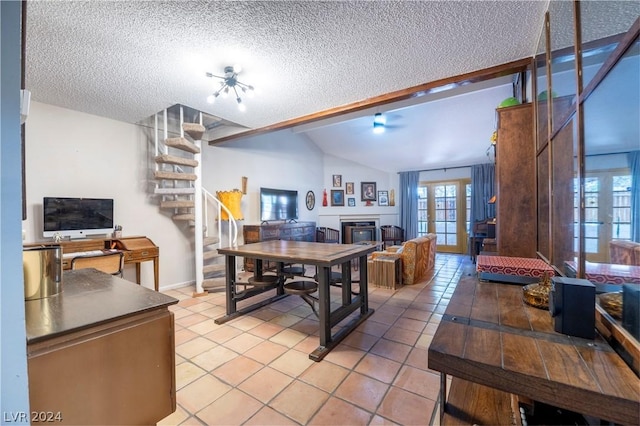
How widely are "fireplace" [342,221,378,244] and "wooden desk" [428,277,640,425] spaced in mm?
6019

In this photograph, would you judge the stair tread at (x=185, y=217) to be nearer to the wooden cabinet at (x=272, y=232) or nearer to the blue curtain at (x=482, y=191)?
the wooden cabinet at (x=272, y=232)

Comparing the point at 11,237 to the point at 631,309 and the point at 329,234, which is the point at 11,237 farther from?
the point at 329,234

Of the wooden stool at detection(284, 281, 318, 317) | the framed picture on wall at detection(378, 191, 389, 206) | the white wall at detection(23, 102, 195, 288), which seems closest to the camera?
the wooden stool at detection(284, 281, 318, 317)

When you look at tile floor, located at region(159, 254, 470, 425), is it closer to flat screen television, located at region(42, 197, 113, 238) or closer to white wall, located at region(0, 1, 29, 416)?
white wall, located at region(0, 1, 29, 416)

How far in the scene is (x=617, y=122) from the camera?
0.87 meters

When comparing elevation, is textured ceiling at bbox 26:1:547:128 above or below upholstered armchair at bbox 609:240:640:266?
above

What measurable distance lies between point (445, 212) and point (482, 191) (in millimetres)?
1056

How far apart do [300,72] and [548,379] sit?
2.50 meters

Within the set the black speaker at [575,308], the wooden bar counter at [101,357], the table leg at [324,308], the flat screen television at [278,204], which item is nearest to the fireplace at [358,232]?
the flat screen television at [278,204]

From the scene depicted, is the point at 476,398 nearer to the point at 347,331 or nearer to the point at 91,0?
the point at 347,331

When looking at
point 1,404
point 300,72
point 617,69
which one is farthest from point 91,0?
point 617,69

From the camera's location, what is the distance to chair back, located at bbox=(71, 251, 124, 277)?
2.61 meters

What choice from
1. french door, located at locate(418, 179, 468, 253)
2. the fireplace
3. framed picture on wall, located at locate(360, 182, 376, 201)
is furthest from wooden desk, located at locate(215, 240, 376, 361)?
french door, located at locate(418, 179, 468, 253)

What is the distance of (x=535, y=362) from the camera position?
0.76 metres
